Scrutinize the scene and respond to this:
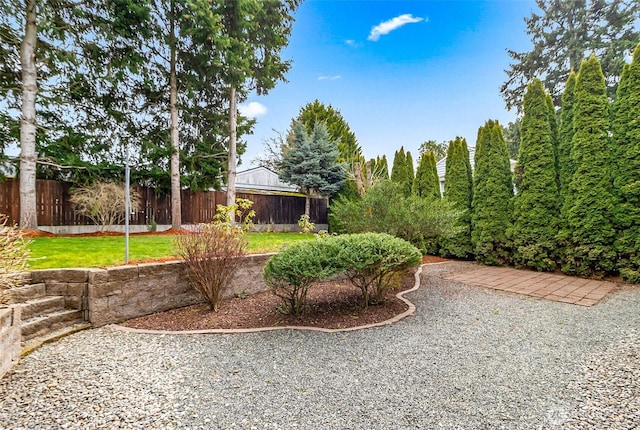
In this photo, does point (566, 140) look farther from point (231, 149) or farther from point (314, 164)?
point (231, 149)

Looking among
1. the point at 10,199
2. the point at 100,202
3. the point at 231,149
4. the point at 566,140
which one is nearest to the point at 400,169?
the point at 566,140

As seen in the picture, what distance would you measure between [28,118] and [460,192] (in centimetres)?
1170

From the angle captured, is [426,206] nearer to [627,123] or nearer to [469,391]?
[627,123]

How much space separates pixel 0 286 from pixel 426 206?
6.92 metres

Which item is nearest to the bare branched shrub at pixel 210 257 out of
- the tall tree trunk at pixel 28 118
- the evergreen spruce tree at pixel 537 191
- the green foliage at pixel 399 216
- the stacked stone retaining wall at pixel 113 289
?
the stacked stone retaining wall at pixel 113 289

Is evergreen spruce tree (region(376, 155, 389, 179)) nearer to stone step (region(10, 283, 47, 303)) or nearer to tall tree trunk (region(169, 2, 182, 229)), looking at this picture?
tall tree trunk (region(169, 2, 182, 229))

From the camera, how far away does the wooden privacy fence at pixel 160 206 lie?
26.5 feet

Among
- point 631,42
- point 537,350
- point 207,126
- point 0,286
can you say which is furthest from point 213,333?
point 631,42

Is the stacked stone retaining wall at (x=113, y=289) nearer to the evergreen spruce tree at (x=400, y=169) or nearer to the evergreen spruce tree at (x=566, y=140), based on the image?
the evergreen spruce tree at (x=566, y=140)

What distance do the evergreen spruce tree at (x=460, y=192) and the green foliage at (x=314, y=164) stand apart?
16.5 ft

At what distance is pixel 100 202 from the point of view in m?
8.60

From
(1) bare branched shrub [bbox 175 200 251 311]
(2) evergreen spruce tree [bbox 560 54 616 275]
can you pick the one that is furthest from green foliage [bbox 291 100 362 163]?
(1) bare branched shrub [bbox 175 200 251 311]

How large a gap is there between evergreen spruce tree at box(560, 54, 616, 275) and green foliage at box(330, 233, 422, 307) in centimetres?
489

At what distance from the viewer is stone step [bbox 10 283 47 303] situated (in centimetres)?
338
